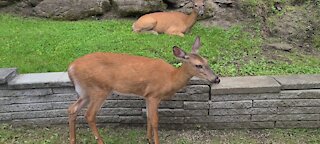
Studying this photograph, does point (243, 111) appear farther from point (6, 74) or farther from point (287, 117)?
point (6, 74)

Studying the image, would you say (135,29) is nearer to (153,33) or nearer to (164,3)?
(153,33)

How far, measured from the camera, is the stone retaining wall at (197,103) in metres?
5.04

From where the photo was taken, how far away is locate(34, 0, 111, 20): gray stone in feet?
27.7

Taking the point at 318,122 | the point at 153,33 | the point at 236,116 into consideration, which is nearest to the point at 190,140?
the point at 236,116

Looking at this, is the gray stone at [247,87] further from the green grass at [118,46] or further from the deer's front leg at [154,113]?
the deer's front leg at [154,113]

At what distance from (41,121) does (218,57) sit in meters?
2.72

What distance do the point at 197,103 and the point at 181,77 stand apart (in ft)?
2.43

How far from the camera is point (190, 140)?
509cm

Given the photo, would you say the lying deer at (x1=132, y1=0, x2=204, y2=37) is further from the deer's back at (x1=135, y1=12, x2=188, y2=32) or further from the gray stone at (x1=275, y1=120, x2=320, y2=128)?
the gray stone at (x1=275, y1=120, x2=320, y2=128)

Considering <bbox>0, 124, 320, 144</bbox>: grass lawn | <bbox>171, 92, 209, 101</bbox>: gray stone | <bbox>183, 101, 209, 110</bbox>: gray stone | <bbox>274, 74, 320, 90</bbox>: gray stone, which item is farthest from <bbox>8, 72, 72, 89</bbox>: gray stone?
<bbox>274, 74, 320, 90</bbox>: gray stone

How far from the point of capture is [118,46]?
661cm

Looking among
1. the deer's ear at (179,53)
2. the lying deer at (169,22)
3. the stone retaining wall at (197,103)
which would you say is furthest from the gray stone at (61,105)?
the lying deer at (169,22)

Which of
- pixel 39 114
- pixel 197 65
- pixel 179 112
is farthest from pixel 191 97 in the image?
pixel 39 114

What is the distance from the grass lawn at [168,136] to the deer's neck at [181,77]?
88 cm
